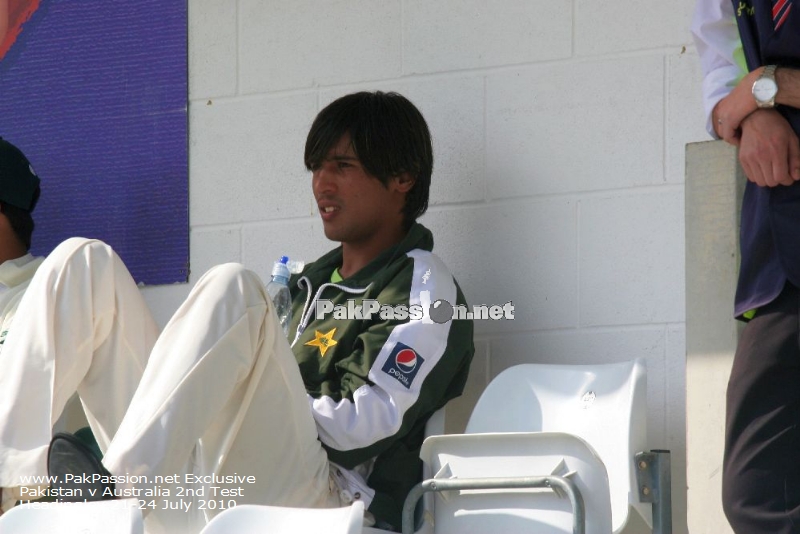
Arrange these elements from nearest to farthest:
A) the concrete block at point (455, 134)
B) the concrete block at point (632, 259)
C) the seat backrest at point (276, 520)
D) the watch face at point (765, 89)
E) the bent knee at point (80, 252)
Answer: the seat backrest at point (276, 520)
the watch face at point (765, 89)
the bent knee at point (80, 252)
the concrete block at point (632, 259)
the concrete block at point (455, 134)

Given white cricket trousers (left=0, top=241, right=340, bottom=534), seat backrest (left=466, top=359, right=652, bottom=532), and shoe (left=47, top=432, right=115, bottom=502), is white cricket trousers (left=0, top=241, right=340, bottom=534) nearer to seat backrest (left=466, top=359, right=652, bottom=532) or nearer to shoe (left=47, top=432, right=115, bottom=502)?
shoe (left=47, top=432, right=115, bottom=502)

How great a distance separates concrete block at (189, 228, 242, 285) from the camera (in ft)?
12.6

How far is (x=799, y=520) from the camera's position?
2262 millimetres

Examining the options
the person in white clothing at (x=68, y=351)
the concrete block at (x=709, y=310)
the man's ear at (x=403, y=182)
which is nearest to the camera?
the person in white clothing at (x=68, y=351)

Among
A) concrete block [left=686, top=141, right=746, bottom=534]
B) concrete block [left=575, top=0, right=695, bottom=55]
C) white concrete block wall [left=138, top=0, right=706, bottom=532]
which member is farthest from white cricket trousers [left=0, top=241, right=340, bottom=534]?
concrete block [left=575, top=0, right=695, bottom=55]

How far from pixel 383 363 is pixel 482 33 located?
3.40 ft

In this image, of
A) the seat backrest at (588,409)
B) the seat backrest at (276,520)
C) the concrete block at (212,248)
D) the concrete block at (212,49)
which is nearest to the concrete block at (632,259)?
the seat backrest at (588,409)

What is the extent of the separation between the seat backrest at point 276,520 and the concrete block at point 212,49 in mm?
1959

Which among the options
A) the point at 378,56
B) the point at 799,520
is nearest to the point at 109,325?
the point at 378,56

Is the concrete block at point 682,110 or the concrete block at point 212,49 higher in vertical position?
the concrete block at point 212,49

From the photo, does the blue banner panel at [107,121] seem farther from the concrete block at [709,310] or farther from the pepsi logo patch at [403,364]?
the concrete block at [709,310]

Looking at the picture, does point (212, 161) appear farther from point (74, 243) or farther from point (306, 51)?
point (74, 243)

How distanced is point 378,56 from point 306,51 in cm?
22

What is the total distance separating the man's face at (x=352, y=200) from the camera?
133 inches
